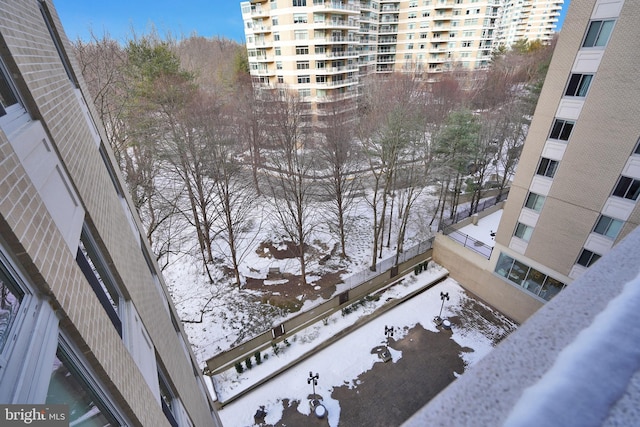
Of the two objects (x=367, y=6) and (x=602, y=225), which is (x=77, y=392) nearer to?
(x=602, y=225)

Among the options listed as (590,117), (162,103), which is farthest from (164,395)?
(162,103)

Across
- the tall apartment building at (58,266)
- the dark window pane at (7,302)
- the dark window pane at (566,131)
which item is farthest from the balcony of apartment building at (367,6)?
the dark window pane at (7,302)

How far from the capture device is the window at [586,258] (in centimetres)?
1027

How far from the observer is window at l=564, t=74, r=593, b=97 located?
9.19 meters

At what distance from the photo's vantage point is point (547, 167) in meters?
10.7

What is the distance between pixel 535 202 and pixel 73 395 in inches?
555

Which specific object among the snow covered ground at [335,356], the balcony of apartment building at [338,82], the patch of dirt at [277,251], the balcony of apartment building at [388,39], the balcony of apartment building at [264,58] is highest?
the balcony of apartment building at [388,39]

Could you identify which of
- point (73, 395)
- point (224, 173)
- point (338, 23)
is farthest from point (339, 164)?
point (338, 23)

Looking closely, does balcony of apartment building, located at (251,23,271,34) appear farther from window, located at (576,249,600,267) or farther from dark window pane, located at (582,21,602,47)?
window, located at (576,249,600,267)

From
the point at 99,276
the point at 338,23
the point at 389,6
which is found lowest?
the point at 99,276

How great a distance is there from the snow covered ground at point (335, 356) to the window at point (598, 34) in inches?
433

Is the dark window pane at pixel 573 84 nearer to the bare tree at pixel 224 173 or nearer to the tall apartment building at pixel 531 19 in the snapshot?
the bare tree at pixel 224 173

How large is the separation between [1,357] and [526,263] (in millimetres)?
15198

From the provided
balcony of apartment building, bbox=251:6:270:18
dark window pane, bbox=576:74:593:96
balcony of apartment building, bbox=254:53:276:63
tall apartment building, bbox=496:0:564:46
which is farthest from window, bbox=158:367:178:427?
tall apartment building, bbox=496:0:564:46
